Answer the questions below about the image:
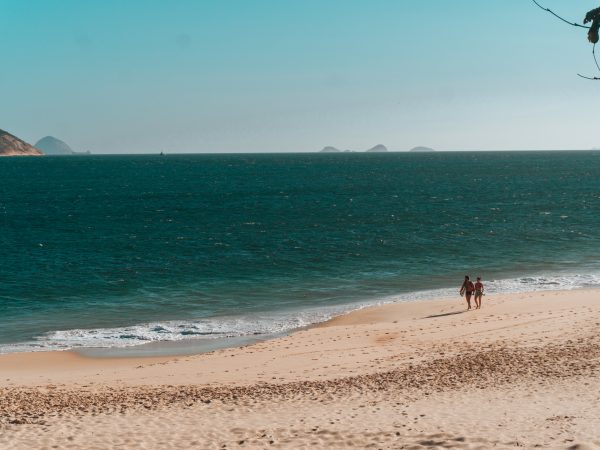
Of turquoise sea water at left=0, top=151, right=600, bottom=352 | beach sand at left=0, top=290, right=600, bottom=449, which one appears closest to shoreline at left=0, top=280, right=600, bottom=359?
turquoise sea water at left=0, top=151, right=600, bottom=352

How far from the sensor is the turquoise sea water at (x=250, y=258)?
3234 centimetres

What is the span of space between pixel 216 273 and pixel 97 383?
22825 mm

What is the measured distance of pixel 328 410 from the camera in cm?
1614

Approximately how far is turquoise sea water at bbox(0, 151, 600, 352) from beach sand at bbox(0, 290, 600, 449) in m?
5.09

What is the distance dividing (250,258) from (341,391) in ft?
102

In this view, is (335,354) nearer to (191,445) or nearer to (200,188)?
(191,445)

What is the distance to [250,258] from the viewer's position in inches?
1914

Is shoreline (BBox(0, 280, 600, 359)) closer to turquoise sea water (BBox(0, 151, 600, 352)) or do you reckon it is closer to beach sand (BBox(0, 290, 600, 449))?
turquoise sea water (BBox(0, 151, 600, 352))

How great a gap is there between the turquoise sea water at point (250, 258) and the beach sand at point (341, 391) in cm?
509

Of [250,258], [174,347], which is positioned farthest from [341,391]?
[250,258]

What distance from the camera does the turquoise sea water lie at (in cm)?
3234

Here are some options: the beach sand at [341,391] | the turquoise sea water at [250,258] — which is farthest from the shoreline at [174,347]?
the beach sand at [341,391]

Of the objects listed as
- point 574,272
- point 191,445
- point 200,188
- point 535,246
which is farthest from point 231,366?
point 200,188

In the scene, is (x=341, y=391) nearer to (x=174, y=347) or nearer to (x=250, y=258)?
(x=174, y=347)
